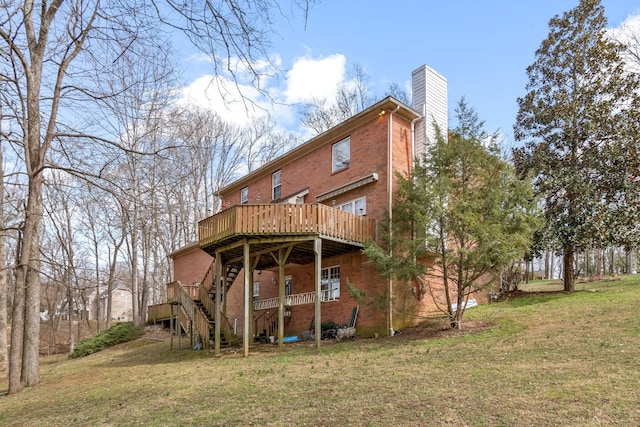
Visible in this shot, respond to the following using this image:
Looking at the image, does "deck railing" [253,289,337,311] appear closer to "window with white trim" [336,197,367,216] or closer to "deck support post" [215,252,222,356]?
"deck support post" [215,252,222,356]

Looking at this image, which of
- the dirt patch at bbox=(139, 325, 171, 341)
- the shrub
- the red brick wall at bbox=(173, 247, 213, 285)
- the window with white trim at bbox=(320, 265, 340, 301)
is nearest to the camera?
the window with white trim at bbox=(320, 265, 340, 301)

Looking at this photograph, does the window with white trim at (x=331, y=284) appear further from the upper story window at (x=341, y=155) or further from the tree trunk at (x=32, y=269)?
the tree trunk at (x=32, y=269)

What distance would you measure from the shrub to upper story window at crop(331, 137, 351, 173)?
16034 mm

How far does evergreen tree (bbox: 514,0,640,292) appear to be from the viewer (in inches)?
705

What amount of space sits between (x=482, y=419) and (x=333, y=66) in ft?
17.1

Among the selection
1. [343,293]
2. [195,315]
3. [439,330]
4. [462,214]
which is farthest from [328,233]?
[195,315]

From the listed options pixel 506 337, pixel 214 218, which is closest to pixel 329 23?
pixel 506 337

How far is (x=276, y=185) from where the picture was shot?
22.7 m

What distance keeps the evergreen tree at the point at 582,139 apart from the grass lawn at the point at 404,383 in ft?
13.0

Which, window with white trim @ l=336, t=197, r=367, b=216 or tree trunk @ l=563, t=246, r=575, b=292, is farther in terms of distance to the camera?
tree trunk @ l=563, t=246, r=575, b=292

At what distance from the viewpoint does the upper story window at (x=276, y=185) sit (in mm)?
22394

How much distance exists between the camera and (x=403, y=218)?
15055 mm

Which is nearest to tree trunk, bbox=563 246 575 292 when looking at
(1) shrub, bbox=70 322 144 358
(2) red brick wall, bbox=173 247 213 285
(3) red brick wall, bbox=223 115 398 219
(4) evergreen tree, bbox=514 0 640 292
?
(4) evergreen tree, bbox=514 0 640 292

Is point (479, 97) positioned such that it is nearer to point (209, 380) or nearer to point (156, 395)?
point (209, 380)
